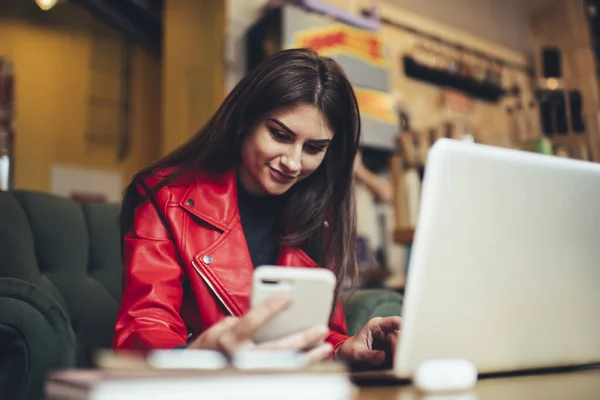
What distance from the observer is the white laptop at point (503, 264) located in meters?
0.55

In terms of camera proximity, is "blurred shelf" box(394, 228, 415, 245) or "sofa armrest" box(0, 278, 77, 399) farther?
"blurred shelf" box(394, 228, 415, 245)

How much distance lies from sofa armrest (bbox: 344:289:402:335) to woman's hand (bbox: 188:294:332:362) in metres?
0.87

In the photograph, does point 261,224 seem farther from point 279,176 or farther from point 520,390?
point 520,390

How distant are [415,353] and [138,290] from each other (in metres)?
0.63

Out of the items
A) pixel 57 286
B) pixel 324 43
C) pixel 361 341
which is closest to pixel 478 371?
pixel 361 341

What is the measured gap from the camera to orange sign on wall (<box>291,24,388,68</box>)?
2.83 metres

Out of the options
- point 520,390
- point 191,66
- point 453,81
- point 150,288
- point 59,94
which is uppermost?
point 59,94

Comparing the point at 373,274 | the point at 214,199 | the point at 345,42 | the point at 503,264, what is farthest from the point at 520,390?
the point at 345,42

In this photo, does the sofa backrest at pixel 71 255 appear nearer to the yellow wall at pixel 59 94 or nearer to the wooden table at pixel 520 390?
the wooden table at pixel 520 390

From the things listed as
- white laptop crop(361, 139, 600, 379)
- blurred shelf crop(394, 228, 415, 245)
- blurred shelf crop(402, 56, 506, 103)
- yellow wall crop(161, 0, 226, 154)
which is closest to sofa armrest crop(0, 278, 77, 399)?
white laptop crop(361, 139, 600, 379)

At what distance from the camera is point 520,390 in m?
0.55

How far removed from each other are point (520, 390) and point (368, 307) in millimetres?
954

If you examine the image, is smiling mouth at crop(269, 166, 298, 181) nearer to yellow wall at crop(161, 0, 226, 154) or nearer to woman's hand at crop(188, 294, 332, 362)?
woman's hand at crop(188, 294, 332, 362)

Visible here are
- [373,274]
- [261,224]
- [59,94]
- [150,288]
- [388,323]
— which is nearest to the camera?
[388,323]
